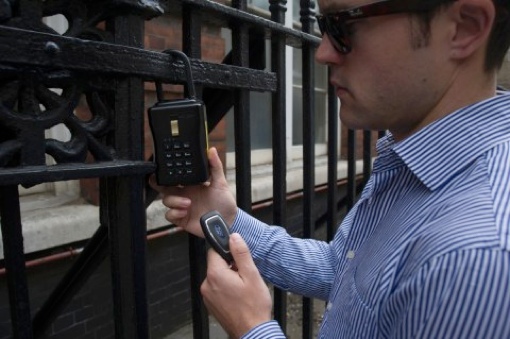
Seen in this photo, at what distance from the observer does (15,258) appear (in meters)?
0.99

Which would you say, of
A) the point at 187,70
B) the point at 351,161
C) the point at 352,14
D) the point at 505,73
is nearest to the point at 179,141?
the point at 187,70

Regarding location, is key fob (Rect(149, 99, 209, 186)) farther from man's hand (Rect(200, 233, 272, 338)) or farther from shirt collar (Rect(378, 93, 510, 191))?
shirt collar (Rect(378, 93, 510, 191))

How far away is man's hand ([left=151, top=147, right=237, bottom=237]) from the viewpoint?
4.25 ft

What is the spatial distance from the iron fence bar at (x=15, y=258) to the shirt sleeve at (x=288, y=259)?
0.66 metres

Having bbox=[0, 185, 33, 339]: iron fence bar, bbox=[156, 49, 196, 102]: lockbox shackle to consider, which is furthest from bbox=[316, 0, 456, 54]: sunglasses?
bbox=[0, 185, 33, 339]: iron fence bar

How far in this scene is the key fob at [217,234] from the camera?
1.09 m

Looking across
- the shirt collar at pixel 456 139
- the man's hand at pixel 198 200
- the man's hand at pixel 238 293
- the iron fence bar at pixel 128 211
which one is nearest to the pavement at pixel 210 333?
the man's hand at pixel 198 200

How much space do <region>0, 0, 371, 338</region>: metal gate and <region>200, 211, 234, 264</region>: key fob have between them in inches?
6.8

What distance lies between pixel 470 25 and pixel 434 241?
472mm

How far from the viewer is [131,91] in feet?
3.52

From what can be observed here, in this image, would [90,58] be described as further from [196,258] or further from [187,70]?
[196,258]

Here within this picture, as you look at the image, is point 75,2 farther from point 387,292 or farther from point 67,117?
point 387,292

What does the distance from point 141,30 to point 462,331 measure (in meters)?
0.89

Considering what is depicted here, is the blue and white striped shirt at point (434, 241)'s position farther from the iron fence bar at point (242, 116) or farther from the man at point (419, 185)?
the iron fence bar at point (242, 116)
